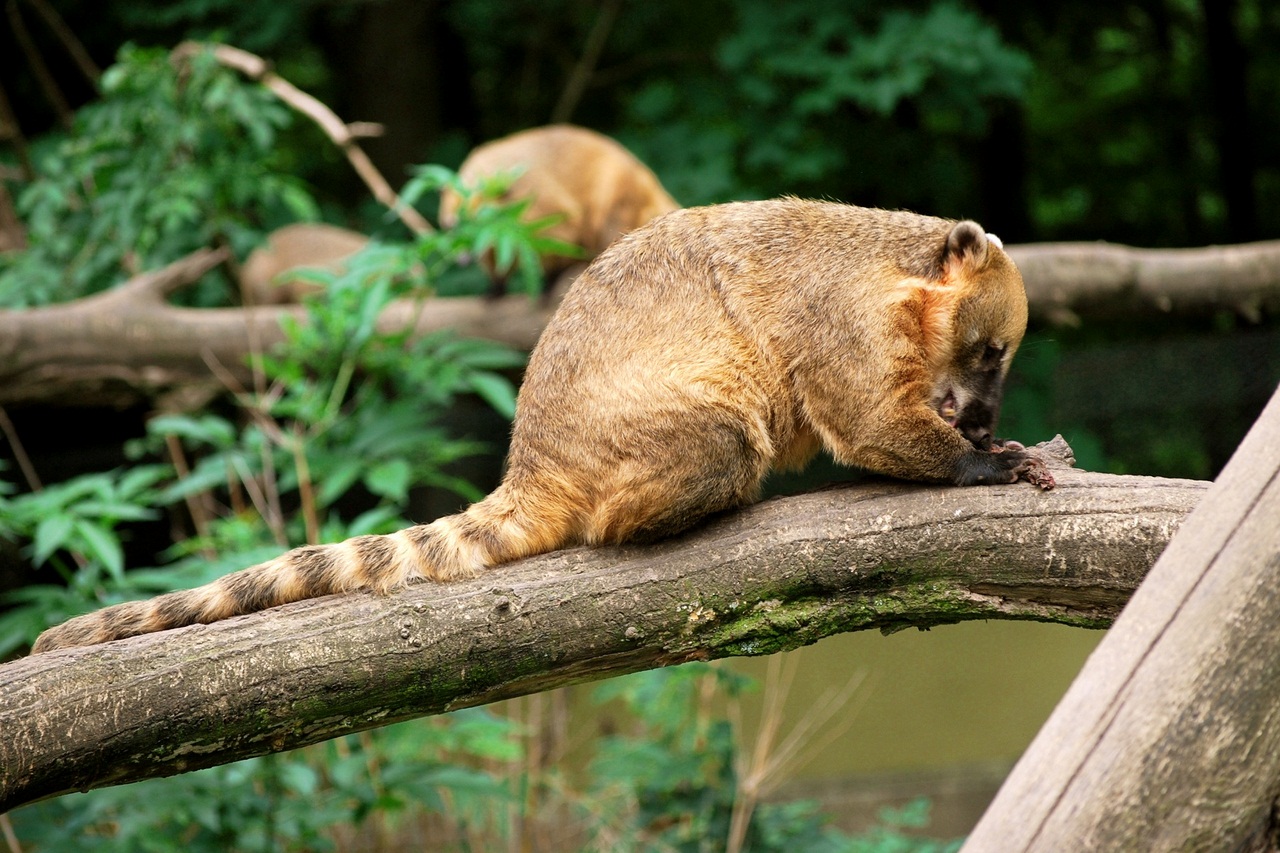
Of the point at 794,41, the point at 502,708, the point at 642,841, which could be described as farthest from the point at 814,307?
the point at 794,41

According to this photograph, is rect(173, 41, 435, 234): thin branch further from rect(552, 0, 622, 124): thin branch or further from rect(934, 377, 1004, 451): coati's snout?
rect(552, 0, 622, 124): thin branch

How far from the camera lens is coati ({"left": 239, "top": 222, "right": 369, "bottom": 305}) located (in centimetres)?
859

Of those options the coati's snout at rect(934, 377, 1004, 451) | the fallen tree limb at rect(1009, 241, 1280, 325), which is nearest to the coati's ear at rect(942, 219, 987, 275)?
the coati's snout at rect(934, 377, 1004, 451)

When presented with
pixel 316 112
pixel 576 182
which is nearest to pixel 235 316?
pixel 316 112

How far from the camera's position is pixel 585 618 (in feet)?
8.81

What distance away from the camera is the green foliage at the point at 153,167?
5.21m

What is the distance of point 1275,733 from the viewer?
6.25 feet

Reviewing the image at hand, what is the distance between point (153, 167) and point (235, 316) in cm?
118

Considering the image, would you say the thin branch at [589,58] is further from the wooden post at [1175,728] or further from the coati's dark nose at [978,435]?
the wooden post at [1175,728]

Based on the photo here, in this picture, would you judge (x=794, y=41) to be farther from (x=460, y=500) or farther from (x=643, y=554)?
(x=643, y=554)

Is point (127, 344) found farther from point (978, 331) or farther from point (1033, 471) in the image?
point (1033, 471)

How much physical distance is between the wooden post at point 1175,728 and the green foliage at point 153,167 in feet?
13.7

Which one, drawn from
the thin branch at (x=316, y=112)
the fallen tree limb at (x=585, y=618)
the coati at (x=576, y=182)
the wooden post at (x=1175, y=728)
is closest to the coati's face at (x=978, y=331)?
the fallen tree limb at (x=585, y=618)

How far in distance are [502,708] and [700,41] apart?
5975mm
